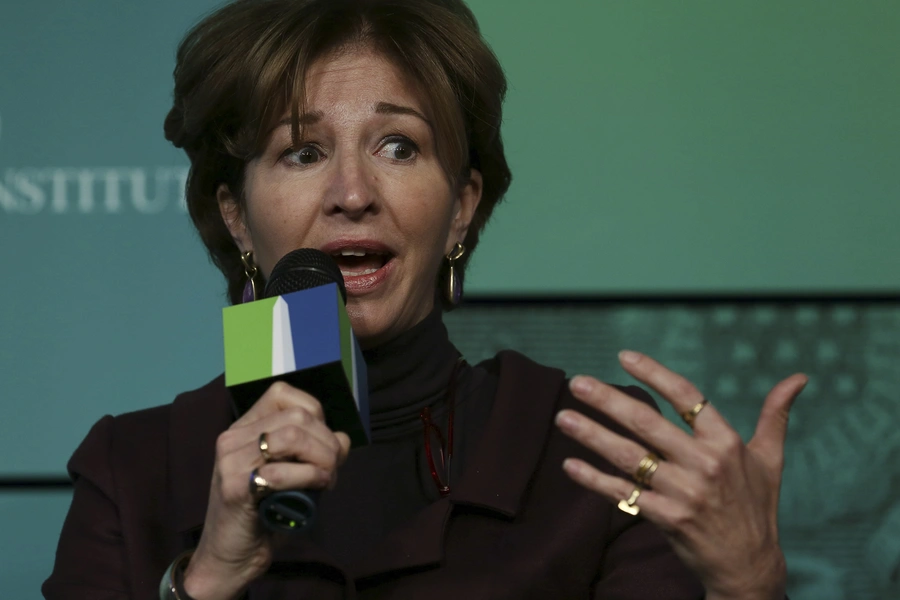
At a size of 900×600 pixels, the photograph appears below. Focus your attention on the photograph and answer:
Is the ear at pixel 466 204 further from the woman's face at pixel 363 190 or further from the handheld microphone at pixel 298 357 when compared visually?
the handheld microphone at pixel 298 357

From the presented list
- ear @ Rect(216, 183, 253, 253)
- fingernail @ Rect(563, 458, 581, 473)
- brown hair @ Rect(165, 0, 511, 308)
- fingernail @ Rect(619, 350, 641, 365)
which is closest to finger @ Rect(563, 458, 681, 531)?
fingernail @ Rect(563, 458, 581, 473)

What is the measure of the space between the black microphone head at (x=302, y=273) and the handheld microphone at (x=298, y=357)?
2.6 inches

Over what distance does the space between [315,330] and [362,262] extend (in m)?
0.58

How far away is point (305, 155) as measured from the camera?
1.81 m

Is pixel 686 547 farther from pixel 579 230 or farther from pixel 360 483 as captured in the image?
pixel 579 230

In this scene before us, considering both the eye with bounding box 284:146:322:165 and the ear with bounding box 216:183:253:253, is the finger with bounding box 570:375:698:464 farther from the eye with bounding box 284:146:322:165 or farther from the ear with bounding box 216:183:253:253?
the ear with bounding box 216:183:253:253

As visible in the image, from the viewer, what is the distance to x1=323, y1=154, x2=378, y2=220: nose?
1710 millimetres

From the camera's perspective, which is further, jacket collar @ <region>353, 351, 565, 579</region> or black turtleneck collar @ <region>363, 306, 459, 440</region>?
black turtleneck collar @ <region>363, 306, 459, 440</region>

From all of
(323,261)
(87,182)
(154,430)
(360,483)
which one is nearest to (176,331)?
(87,182)

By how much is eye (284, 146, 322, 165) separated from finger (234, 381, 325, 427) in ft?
2.09

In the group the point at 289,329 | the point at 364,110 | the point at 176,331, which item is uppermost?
the point at 364,110

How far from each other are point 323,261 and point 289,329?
182 mm

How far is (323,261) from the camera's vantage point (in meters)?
1.38

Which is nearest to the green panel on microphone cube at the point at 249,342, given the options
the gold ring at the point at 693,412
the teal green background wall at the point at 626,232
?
the gold ring at the point at 693,412
